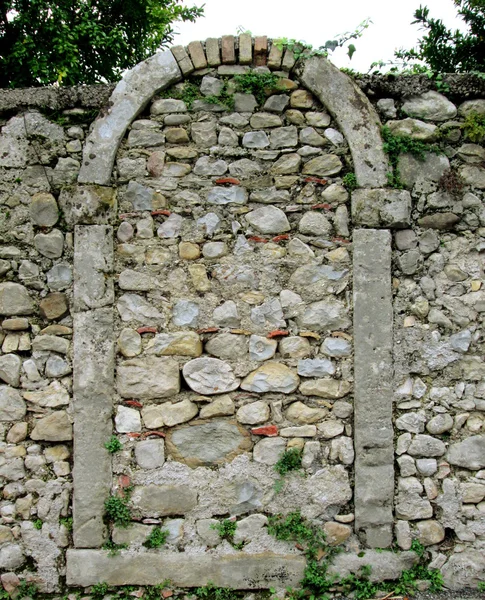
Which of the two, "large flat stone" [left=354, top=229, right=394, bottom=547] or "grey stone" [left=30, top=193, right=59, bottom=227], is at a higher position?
"grey stone" [left=30, top=193, right=59, bottom=227]

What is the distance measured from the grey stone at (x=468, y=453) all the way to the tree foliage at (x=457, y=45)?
3774 mm

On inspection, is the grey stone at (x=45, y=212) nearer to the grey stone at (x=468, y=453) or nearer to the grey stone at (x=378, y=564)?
the grey stone at (x=378, y=564)

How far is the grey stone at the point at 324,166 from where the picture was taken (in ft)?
12.3

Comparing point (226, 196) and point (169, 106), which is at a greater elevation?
point (169, 106)

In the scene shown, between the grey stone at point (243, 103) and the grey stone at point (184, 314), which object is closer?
the grey stone at point (184, 314)

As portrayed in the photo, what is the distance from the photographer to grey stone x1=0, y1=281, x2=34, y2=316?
371 cm

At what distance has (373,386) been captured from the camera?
3.60 meters

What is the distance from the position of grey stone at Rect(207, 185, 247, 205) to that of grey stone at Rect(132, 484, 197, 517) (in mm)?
1943

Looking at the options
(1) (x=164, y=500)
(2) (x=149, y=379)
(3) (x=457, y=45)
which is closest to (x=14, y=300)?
(2) (x=149, y=379)

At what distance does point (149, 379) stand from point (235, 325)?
68 cm

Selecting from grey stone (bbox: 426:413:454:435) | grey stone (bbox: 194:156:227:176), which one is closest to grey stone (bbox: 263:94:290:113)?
grey stone (bbox: 194:156:227:176)

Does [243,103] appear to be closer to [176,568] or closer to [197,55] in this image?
[197,55]

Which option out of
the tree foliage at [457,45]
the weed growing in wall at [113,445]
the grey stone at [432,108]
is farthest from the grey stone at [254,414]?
the tree foliage at [457,45]

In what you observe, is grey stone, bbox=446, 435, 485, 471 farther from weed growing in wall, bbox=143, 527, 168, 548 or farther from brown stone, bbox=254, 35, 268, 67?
brown stone, bbox=254, 35, 268, 67
